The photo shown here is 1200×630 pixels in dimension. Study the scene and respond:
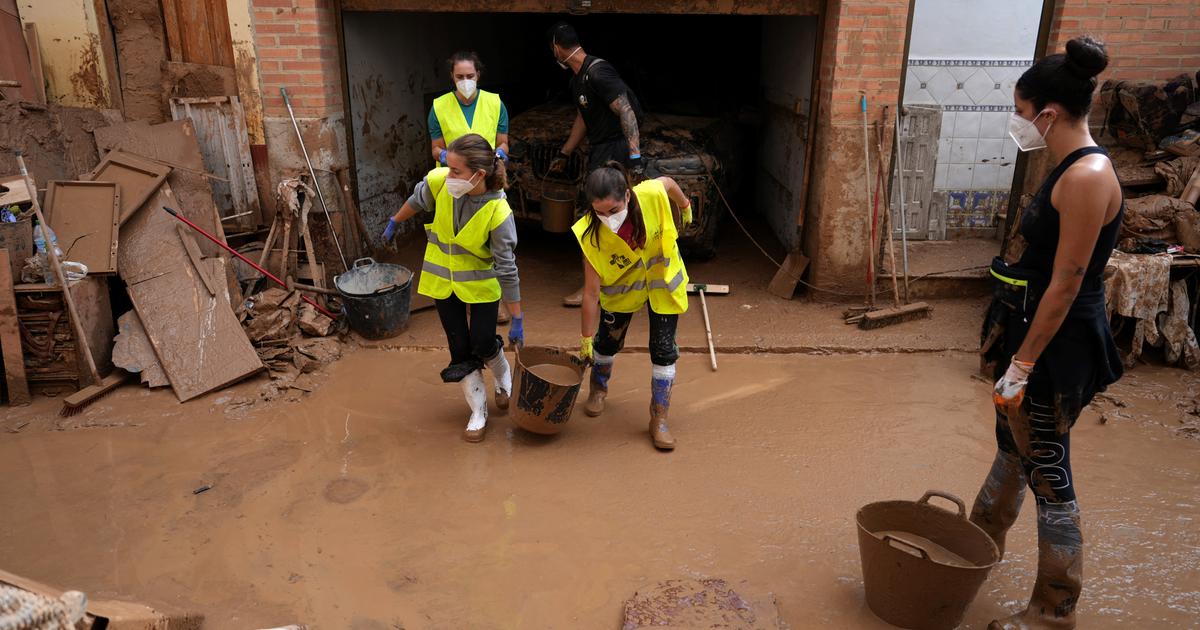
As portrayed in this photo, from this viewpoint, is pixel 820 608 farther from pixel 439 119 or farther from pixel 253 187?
pixel 253 187

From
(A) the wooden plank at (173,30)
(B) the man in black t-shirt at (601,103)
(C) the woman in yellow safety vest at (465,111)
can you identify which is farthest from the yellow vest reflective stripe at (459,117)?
(A) the wooden plank at (173,30)

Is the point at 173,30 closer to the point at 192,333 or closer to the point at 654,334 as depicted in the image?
the point at 192,333

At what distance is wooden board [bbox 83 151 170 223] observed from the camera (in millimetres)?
5727

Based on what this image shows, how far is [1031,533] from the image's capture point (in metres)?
3.79

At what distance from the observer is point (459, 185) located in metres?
4.15

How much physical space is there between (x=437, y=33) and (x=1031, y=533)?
713 centimetres

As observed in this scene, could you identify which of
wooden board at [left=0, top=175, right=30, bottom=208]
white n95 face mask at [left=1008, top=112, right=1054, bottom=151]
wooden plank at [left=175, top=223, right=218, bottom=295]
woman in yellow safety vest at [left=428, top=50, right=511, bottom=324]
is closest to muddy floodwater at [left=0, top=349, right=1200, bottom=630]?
wooden plank at [left=175, top=223, right=218, bottom=295]

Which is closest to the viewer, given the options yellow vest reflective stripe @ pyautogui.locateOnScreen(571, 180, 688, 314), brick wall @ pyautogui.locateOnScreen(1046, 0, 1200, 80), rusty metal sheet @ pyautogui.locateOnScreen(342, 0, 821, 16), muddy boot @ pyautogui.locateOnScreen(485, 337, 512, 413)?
yellow vest reflective stripe @ pyautogui.locateOnScreen(571, 180, 688, 314)

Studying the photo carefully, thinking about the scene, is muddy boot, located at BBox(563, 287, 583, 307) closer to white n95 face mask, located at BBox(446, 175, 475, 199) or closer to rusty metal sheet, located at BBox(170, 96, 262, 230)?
white n95 face mask, located at BBox(446, 175, 475, 199)

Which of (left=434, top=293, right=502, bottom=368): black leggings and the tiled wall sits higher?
the tiled wall

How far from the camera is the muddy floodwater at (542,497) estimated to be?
342 cm

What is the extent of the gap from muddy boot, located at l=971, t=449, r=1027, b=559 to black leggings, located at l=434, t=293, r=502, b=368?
2.56 meters

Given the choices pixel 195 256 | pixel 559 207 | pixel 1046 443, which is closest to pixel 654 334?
pixel 1046 443

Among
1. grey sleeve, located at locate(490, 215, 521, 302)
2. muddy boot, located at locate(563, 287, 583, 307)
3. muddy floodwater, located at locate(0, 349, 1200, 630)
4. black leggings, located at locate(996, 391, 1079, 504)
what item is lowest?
muddy floodwater, located at locate(0, 349, 1200, 630)
